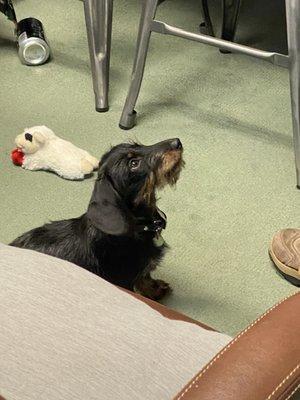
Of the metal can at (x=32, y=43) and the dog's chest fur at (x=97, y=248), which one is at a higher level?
the dog's chest fur at (x=97, y=248)

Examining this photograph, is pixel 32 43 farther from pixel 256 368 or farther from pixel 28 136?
pixel 256 368

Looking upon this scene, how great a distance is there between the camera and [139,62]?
2217 mm

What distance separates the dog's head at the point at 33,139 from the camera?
2119mm

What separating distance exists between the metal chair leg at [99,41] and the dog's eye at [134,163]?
0.87m

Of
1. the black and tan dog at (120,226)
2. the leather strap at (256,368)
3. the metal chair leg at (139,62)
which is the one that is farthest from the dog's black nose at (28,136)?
the leather strap at (256,368)

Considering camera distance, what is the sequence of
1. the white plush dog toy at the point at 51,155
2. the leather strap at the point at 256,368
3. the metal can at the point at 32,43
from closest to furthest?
the leather strap at the point at 256,368, the white plush dog toy at the point at 51,155, the metal can at the point at 32,43

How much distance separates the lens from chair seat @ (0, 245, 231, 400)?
87 cm

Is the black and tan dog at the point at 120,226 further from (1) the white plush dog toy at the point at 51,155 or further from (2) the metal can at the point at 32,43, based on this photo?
(2) the metal can at the point at 32,43

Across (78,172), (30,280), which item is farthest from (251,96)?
(30,280)

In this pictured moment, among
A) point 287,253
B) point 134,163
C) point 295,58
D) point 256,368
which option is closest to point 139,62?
point 295,58

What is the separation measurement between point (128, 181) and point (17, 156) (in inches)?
29.1

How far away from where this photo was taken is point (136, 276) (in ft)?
5.19

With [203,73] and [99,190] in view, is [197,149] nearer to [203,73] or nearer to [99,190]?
[203,73]

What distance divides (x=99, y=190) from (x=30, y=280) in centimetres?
54
